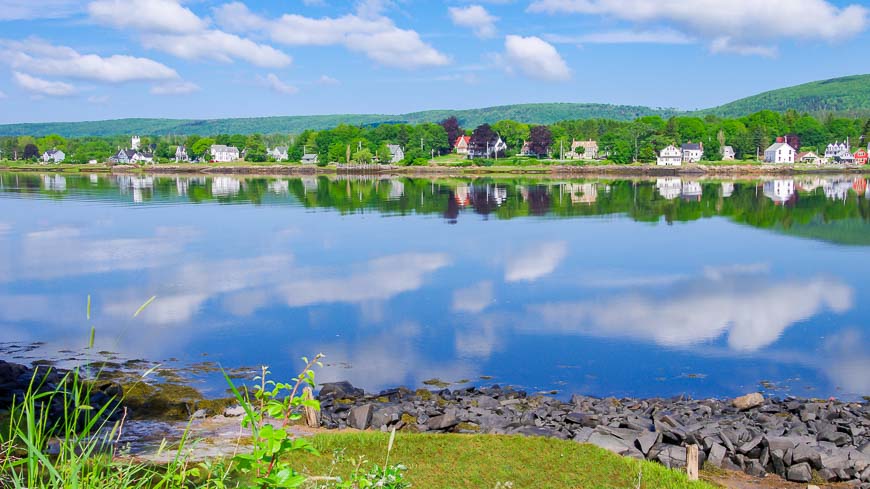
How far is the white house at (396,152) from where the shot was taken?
517 ft

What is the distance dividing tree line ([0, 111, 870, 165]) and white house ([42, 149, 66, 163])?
8.95 meters

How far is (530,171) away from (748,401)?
116 m

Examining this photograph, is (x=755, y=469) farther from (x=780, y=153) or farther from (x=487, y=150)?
(x=780, y=153)

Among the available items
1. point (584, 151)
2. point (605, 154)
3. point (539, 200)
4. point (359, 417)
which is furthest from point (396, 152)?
point (359, 417)

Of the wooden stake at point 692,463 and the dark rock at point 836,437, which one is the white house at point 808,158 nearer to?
the dark rock at point 836,437

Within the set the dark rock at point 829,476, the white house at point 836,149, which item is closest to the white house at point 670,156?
the white house at point 836,149

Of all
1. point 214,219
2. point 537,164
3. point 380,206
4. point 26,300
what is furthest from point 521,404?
point 537,164

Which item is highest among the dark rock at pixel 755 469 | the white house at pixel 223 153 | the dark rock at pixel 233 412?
the white house at pixel 223 153

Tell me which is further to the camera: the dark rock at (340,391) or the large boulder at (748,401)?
the dark rock at (340,391)

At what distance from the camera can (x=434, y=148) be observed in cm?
15988

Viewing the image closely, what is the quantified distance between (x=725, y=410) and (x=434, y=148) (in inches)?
5814

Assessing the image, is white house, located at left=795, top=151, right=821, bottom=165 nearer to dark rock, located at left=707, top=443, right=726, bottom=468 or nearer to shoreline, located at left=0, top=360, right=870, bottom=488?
shoreline, located at left=0, top=360, right=870, bottom=488

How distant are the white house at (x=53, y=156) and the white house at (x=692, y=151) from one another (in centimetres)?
14398

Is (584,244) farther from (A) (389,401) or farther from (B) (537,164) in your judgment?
(B) (537,164)
